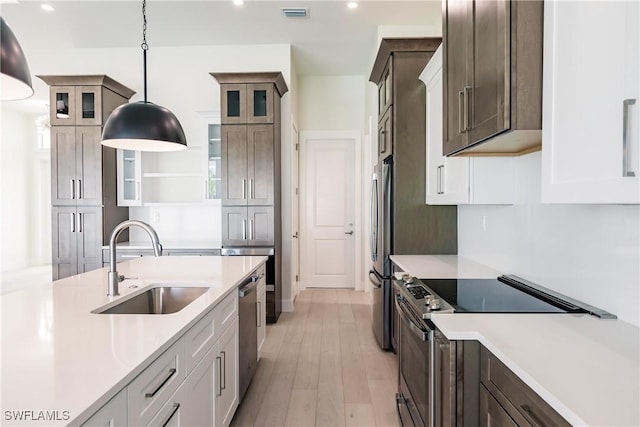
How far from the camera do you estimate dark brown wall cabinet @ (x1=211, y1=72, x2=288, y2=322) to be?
4.08 m

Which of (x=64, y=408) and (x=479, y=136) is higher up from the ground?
(x=479, y=136)

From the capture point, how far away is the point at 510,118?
1.28 metres

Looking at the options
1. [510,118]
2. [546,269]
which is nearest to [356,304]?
[546,269]

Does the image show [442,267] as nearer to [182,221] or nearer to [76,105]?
[182,221]

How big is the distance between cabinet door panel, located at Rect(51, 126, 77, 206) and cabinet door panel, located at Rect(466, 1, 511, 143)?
4.34 metres

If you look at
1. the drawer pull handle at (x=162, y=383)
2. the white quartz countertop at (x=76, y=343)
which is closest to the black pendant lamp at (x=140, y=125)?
the white quartz countertop at (x=76, y=343)

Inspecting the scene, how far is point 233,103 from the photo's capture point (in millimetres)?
4121

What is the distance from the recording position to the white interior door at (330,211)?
559 centimetres

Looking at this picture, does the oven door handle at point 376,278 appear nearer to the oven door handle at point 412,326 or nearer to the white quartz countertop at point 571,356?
the oven door handle at point 412,326

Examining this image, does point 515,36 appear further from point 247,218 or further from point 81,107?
point 81,107

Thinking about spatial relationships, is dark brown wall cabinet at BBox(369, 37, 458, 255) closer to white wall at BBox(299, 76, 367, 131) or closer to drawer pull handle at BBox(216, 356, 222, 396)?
drawer pull handle at BBox(216, 356, 222, 396)

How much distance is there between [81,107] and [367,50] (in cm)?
347

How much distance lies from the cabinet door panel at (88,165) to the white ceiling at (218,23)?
1.15 metres

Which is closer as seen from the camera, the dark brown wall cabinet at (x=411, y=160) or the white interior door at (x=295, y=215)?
the dark brown wall cabinet at (x=411, y=160)
